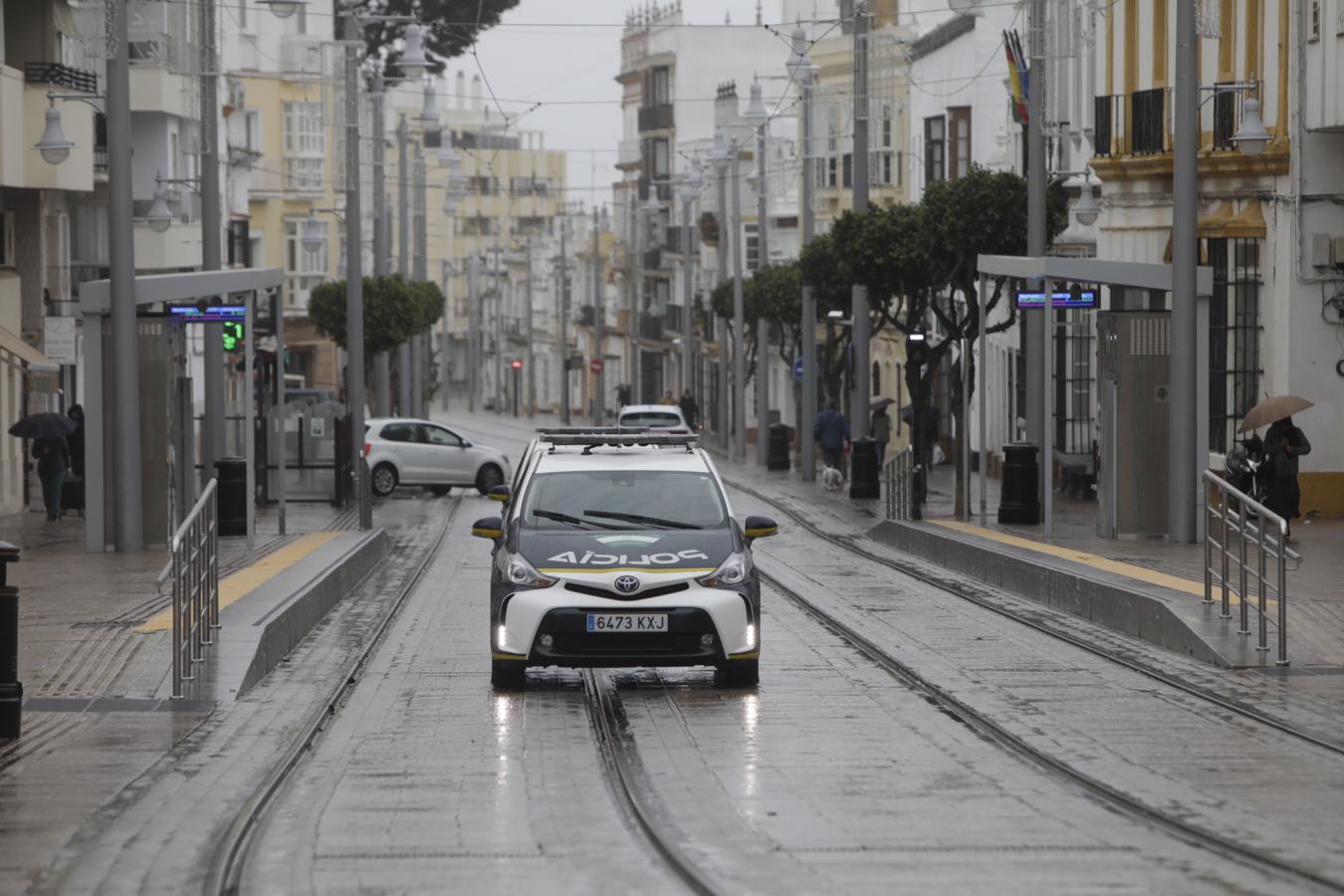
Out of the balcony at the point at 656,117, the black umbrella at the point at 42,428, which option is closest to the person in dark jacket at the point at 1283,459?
the black umbrella at the point at 42,428

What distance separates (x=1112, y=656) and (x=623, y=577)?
14.6 ft

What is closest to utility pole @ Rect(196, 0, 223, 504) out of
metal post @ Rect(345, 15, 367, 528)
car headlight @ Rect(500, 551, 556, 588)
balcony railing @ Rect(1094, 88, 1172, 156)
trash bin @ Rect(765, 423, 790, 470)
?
metal post @ Rect(345, 15, 367, 528)

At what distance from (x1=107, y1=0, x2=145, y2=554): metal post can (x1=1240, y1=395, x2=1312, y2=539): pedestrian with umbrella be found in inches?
479

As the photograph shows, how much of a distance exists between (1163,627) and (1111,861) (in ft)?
29.8

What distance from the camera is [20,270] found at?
42969 millimetres

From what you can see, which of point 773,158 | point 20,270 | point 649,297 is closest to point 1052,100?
point 20,270

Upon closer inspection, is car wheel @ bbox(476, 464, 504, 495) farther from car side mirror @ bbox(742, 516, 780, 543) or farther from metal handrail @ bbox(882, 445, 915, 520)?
car side mirror @ bbox(742, 516, 780, 543)

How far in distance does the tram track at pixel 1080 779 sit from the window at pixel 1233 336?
48.8ft

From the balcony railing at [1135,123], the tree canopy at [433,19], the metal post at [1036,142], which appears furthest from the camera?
the tree canopy at [433,19]

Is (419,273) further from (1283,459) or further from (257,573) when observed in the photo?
(257,573)

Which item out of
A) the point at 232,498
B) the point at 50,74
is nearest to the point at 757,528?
the point at 232,498

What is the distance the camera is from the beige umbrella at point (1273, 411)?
26391mm

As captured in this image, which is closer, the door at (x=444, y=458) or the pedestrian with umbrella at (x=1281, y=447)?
the pedestrian with umbrella at (x=1281, y=447)

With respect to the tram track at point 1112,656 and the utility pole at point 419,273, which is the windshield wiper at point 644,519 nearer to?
the tram track at point 1112,656
